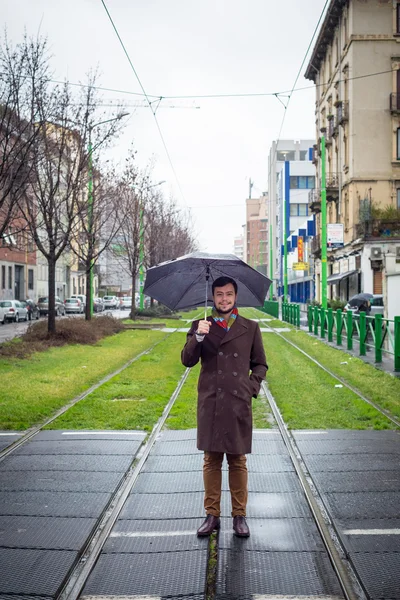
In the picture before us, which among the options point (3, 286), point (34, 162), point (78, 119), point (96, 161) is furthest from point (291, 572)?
point (3, 286)

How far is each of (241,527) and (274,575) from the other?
0.69 m

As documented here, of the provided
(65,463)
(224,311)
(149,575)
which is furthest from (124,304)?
(149,575)

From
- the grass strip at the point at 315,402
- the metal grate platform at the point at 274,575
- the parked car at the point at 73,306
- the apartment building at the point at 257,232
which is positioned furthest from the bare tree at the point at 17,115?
the apartment building at the point at 257,232

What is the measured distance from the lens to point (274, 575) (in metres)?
4.31

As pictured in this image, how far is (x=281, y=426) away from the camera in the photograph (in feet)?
30.2

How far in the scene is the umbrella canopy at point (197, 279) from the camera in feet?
18.6

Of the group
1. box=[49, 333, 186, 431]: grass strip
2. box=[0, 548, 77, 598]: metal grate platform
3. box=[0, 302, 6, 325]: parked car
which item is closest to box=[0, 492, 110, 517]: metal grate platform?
box=[0, 548, 77, 598]: metal grate platform

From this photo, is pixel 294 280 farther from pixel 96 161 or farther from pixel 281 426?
pixel 281 426

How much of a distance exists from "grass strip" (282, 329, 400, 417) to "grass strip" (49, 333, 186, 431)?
11.1 ft

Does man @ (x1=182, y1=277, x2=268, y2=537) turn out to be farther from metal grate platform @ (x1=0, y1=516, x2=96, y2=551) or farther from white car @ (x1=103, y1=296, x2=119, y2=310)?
white car @ (x1=103, y1=296, x2=119, y2=310)

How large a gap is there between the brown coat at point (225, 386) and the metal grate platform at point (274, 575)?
72 centimetres

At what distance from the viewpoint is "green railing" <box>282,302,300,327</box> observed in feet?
116

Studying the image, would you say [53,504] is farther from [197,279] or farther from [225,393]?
[197,279]

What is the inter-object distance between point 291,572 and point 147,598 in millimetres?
924
